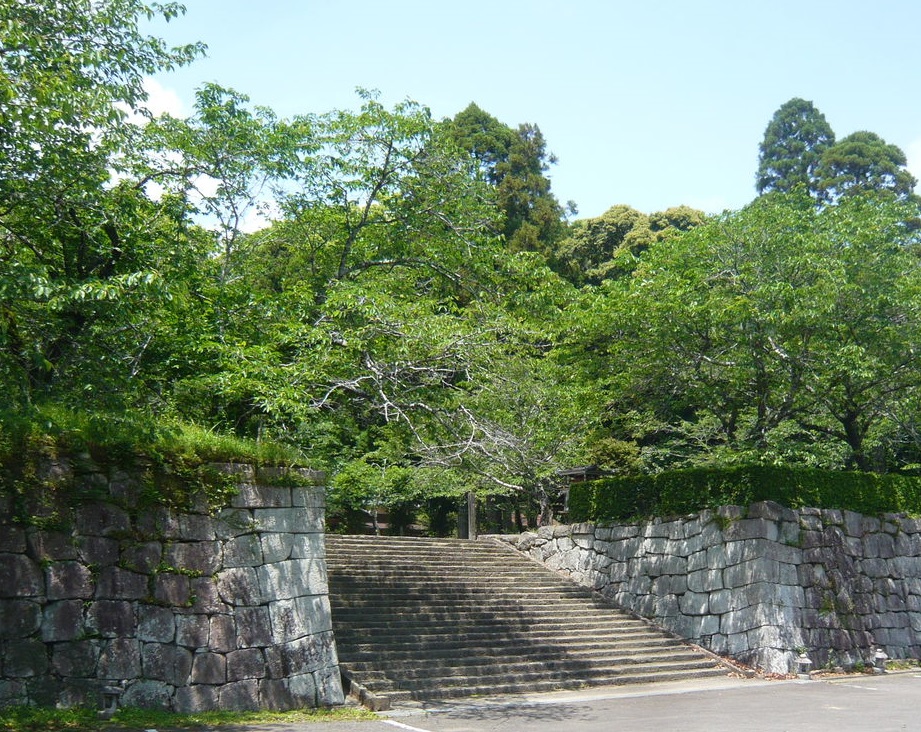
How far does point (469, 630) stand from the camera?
565 inches

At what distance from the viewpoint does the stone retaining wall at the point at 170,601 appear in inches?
336

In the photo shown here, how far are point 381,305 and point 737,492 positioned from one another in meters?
7.74

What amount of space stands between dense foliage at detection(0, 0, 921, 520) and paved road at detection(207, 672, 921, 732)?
3567 mm

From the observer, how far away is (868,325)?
1648cm

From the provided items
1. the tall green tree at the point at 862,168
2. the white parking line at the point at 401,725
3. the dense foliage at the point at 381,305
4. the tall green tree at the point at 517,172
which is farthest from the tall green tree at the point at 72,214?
the tall green tree at the point at 862,168

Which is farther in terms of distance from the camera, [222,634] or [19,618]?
[222,634]

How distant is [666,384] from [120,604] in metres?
11.9

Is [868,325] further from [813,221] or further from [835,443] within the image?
[835,443]

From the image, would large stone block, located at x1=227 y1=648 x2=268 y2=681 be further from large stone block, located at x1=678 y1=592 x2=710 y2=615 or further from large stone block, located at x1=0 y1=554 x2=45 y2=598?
large stone block, located at x1=678 y1=592 x2=710 y2=615

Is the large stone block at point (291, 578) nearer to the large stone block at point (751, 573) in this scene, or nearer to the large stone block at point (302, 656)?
the large stone block at point (302, 656)

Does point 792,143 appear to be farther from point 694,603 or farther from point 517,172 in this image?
point 694,603

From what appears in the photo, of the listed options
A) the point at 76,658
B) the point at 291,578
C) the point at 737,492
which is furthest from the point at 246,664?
the point at 737,492

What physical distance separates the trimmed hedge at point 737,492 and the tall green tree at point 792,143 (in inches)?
1399

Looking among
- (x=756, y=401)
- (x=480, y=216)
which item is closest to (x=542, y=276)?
(x=480, y=216)
